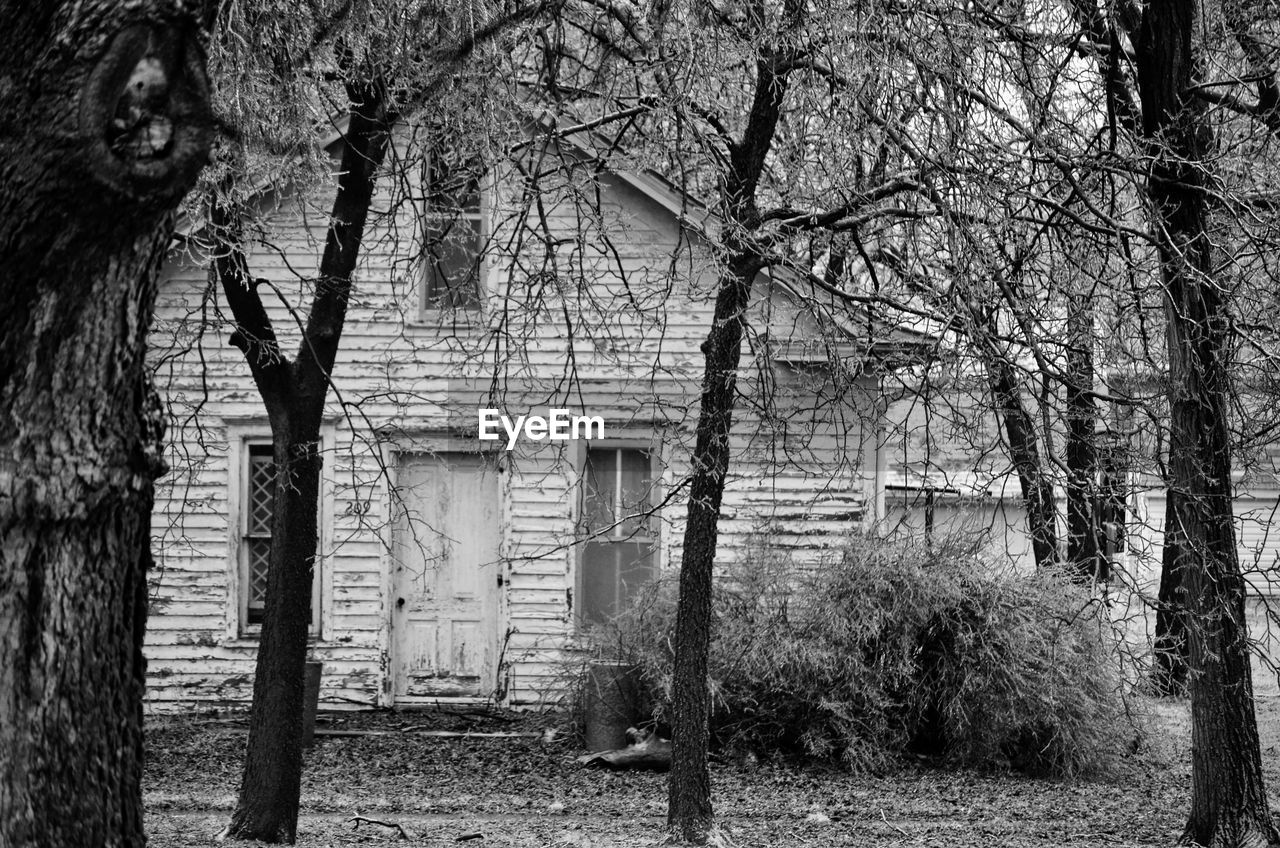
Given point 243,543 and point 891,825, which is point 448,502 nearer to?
point 243,543

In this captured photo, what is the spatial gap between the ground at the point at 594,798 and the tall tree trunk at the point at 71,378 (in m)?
5.26

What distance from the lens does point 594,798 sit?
10914 millimetres

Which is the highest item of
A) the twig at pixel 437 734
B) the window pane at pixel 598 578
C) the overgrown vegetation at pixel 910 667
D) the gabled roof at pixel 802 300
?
the gabled roof at pixel 802 300

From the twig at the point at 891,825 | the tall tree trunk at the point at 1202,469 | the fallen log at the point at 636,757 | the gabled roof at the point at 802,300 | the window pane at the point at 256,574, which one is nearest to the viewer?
the gabled roof at the point at 802,300

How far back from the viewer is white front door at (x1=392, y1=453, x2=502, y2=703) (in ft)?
48.0

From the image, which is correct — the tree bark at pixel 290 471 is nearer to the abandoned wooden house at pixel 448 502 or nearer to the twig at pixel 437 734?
the twig at pixel 437 734

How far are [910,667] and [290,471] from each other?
5.98 m

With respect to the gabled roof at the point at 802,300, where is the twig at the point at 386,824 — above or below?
below

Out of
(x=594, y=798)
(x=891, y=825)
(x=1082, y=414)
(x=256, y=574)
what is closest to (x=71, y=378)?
(x=1082, y=414)

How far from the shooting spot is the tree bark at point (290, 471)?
8297 millimetres

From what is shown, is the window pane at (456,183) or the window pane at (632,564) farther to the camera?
the window pane at (632,564)

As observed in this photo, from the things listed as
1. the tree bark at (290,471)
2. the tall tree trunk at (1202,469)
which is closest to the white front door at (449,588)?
the tree bark at (290,471)

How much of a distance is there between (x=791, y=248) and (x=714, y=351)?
5.00 feet

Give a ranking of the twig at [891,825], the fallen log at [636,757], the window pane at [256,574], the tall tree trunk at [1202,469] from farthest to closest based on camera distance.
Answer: the window pane at [256,574] < the fallen log at [636,757] < the twig at [891,825] < the tall tree trunk at [1202,469]
